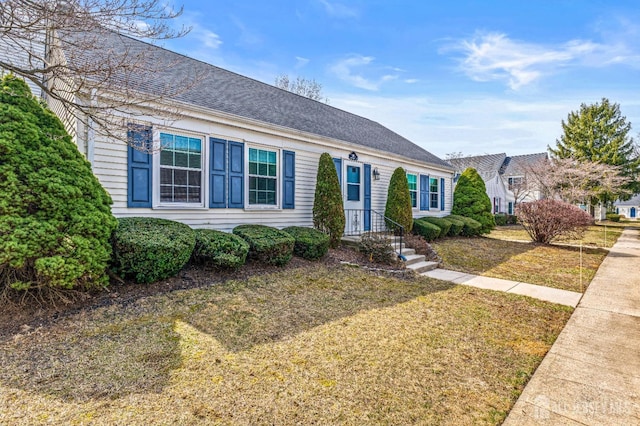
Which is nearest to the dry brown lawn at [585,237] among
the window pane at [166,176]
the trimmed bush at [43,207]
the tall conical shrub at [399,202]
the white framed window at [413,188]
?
the white framed window at [413,188]

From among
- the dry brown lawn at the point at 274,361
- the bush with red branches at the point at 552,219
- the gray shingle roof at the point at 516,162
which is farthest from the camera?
the gray shingle roof at the point at 516,162

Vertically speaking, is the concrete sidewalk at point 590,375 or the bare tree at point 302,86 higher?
the bare tree at point 302,86

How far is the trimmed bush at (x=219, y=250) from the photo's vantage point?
5.91 m

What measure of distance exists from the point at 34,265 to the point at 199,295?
2036mm

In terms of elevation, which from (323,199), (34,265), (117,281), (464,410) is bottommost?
(464,410)

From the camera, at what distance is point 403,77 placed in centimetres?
1241

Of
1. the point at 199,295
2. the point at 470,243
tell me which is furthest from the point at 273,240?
the point at 470,243

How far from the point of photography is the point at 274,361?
10.6ft

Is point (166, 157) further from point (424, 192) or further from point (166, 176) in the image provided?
point (424, 192)

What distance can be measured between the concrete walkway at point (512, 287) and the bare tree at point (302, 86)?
68.1 feet

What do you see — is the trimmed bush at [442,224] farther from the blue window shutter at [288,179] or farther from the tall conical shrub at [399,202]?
the blue window shutter at [288,179]

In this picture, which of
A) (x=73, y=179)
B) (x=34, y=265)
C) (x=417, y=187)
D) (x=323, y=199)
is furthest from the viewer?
(x=417, y=187)

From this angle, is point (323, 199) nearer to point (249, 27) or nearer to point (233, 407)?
point (249, 27)

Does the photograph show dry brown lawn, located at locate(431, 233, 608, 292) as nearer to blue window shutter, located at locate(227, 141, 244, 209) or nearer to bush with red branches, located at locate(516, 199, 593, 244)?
bush with red branches, located at locate(516, 199, 593, 244)
